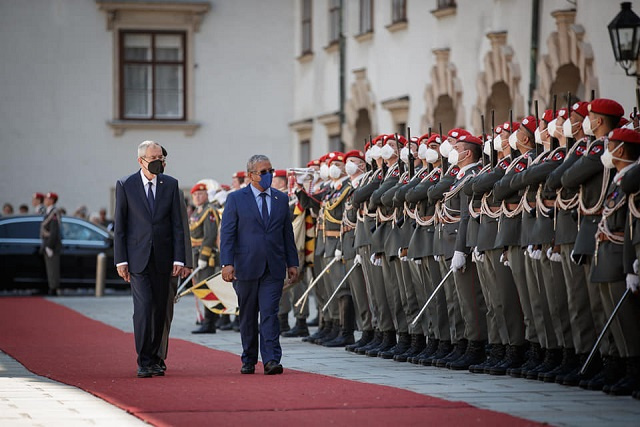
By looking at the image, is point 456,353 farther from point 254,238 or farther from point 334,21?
point 334,21

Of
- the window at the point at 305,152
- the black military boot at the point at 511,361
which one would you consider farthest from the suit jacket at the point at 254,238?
the window at the point at 305,152

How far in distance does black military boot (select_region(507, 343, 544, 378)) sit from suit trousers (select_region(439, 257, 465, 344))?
3.77ft

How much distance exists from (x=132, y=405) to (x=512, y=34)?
13.4m

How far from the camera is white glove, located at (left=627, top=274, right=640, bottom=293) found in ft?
31.8

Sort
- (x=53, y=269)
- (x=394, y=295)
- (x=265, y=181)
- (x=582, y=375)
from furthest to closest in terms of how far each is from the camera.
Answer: (x=53, y=269), (x=394, y=295), (x=265, y=181), (x=582, y=375)

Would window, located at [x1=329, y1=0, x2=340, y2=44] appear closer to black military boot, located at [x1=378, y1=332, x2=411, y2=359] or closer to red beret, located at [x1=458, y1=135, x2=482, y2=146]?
black military boot, located at [x1=378, y1=332, x2=411, y2=359]

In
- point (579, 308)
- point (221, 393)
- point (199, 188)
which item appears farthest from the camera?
point (199, 188)

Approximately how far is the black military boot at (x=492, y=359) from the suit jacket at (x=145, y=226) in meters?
2.51

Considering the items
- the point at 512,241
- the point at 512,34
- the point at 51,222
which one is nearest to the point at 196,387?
the point at 512,241

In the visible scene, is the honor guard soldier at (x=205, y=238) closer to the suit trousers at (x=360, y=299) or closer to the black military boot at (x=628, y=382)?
the suit trousers at (x=360, y=299)

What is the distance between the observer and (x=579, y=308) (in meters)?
10.7

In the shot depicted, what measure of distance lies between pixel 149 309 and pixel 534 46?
1039 centimetres

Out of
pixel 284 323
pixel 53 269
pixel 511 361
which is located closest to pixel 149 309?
pixel 511 361

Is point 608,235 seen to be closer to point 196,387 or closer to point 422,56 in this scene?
point 196,387
